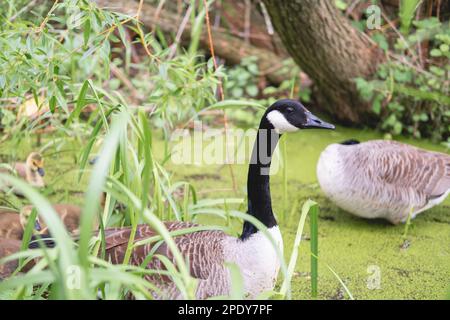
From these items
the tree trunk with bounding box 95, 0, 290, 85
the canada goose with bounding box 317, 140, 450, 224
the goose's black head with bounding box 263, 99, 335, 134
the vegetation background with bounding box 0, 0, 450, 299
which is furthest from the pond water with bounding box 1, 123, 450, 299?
the tree trunk with bounding box 95, 0, 290, 85

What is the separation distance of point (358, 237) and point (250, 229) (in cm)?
112

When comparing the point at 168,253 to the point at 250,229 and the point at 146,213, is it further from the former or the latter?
the point at 146,213

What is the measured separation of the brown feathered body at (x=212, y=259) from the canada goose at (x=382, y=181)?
3.40 ft

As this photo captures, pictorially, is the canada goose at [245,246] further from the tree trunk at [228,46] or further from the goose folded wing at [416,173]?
the tree trunk at [228,46]

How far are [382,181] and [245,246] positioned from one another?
49.8 inches

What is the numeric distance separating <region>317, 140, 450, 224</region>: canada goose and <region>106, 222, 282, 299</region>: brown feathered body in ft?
3.40

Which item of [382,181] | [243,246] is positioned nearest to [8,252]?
[243,246]

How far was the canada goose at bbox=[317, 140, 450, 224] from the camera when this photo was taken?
10.7 ft

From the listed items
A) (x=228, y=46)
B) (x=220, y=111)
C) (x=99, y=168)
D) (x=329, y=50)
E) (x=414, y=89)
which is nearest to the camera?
(x=99, y=168)

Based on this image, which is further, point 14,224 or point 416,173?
point 416,173

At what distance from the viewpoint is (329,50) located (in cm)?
418

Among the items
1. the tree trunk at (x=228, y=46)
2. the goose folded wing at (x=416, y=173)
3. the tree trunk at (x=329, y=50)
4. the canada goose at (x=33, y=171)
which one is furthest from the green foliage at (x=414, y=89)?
the canada goose at (x=33, y=171)

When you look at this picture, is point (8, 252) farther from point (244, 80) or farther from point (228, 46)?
point (228, 46)
